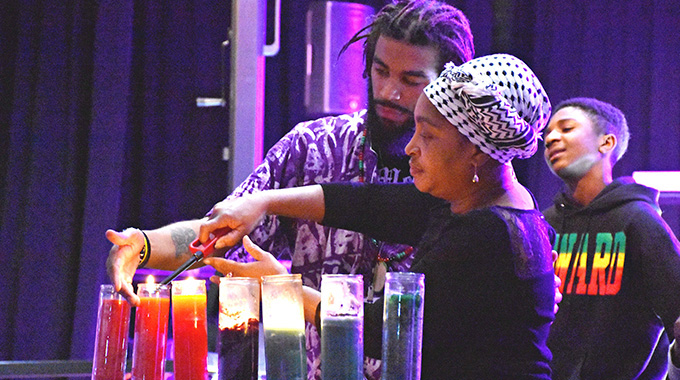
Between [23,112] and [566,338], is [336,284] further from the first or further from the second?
[23,112]

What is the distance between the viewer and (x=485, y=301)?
46.4 inches

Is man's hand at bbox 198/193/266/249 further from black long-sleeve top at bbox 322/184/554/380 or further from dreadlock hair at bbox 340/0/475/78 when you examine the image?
dreadlock hair at bbox 340/0/475/78

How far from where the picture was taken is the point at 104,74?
132 inches

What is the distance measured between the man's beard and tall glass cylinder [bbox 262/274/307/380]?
671 millimetres

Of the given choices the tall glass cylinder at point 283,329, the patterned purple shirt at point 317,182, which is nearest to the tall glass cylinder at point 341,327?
the tall glass cylinder at point 283,329

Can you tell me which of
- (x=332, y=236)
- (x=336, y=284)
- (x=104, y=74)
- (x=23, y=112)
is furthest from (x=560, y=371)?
(x=23, y=112)

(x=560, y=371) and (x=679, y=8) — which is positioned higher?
(x=679, y=8)

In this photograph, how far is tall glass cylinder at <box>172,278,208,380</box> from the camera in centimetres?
113

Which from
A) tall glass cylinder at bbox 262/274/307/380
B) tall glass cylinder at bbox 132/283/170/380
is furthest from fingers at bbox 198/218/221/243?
tall glass cylinder at bbox 262/274/307/380

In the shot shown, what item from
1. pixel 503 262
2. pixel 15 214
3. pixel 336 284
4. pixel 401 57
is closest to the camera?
pixel 336 284

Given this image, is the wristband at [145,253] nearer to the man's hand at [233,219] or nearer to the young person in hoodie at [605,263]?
the man's hand at [233,219]

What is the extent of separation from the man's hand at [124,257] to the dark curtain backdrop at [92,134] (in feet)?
6.74

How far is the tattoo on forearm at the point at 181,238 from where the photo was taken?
1526 millimetres

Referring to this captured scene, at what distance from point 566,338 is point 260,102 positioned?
4.53 feet
